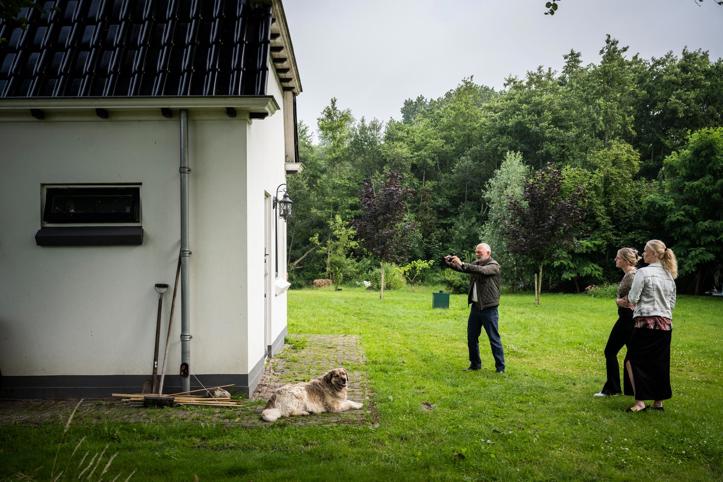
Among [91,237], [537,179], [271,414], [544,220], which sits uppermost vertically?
[537,179]

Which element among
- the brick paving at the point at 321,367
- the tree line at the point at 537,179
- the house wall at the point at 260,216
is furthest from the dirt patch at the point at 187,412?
the tree line at the point at 537,179

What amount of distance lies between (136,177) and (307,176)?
33833mm

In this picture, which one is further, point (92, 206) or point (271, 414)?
point (92, 206)

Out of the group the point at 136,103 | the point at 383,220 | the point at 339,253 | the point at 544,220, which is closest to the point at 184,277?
the point at 136,103

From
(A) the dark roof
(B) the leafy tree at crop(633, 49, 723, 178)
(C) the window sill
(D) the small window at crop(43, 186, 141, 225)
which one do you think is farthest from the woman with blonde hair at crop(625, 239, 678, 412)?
(B) the leafy tree at crop(633, 49, 723, 178)

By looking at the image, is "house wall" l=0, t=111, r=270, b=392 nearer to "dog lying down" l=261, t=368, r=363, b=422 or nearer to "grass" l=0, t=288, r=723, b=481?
"dog lying down" l=261, t=368, r=363, b=422

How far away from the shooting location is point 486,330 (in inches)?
334

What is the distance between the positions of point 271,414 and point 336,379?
835 mm

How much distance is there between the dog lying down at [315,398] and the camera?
6121 millimetres

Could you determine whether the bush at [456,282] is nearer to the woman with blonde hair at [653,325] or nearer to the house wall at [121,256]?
the woman with blonde hair at [653,325]

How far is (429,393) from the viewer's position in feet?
23.9

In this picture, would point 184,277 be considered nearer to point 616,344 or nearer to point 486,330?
point 486,330

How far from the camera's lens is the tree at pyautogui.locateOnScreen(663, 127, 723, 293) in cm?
2417

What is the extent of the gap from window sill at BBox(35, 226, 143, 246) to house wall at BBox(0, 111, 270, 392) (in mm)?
110
